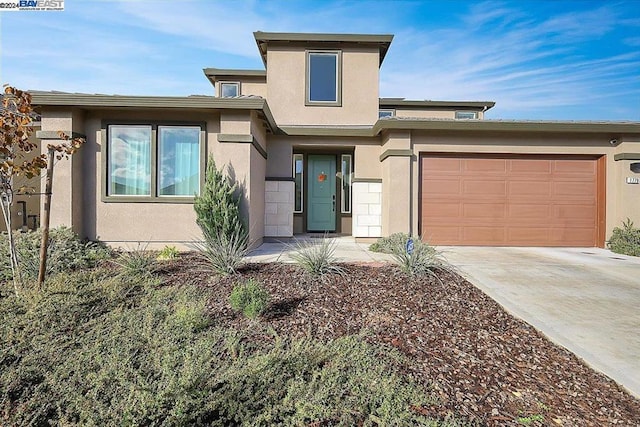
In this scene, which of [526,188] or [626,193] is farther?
[526,188]

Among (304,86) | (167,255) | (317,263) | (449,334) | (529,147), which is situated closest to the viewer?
(449,334)

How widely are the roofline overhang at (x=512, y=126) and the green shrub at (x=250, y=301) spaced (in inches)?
242

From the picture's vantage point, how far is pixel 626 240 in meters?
8.73

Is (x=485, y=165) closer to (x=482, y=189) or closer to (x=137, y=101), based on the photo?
(x=482, y=189)

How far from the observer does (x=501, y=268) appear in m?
6.54

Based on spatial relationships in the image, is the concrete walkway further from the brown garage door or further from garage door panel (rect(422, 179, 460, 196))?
the brown garage door

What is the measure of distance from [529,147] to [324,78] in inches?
238

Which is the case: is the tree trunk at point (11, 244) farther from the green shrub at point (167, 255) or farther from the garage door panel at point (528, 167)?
the garage door panel at point (528, 167)

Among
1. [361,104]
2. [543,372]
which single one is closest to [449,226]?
[361,104]

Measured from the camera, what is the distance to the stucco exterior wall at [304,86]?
417 inches

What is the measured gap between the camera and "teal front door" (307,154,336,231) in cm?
1135

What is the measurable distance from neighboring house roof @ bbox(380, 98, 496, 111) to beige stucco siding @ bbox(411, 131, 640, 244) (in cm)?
771

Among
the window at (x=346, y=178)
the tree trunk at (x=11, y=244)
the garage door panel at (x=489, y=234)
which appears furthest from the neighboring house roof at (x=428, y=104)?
the tree trunk at (x=11, y=244)

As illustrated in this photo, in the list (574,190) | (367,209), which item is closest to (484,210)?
(574,190)
